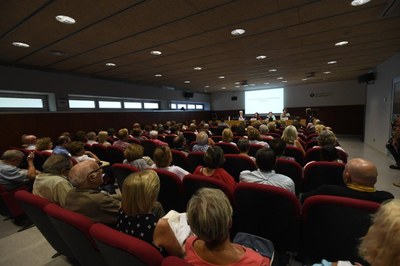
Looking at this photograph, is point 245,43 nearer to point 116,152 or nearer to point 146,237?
point 116,152

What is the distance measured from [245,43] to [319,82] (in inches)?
407

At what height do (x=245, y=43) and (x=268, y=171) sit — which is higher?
(x=245, y=43)

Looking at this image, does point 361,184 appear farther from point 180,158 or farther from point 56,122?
point 56,122

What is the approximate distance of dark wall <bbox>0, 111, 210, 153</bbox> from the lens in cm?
560

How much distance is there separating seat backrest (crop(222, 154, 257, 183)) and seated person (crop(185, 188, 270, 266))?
178 cm

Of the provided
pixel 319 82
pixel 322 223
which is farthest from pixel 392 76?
pixel 322 223

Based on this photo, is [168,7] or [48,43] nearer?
[168,7]

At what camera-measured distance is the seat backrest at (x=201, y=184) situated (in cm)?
181

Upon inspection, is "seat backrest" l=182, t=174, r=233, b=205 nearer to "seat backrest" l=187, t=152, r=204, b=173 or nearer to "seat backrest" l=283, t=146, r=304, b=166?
"seat backrest" l=187, t=152, r=204, b=173

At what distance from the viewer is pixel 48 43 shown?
4164 mm

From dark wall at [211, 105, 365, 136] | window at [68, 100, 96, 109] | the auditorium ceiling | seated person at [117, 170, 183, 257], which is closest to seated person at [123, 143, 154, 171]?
seated person at [117, 170, 183, 257]

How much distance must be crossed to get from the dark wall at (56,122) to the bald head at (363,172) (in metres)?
7.48

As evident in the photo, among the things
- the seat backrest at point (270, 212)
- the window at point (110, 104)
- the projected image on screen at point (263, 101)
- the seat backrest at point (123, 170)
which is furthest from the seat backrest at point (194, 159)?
the projected image on screen at point (263, 101)

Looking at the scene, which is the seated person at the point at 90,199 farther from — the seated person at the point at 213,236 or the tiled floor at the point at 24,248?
the tiled floor at the point at 24,248
